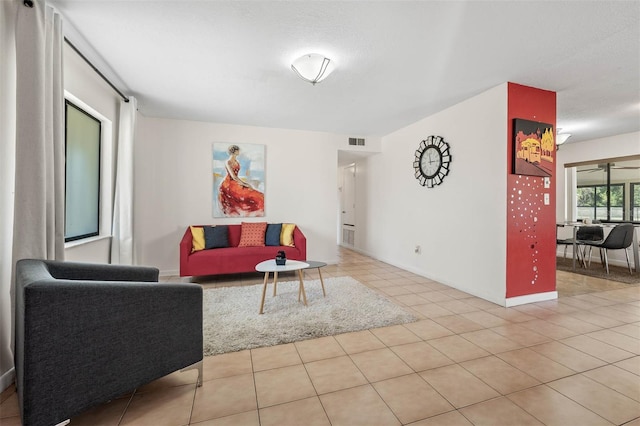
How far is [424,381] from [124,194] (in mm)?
4045

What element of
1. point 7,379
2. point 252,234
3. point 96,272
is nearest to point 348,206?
point 252,234

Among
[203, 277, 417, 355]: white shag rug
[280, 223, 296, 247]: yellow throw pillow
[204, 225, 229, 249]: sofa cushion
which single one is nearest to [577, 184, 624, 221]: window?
[203, 277, 417, 355]: white shag rug

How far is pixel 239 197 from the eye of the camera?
5215mm

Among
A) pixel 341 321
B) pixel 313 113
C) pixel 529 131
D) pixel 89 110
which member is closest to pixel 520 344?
pixel 341 321

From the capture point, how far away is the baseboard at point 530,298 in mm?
3377

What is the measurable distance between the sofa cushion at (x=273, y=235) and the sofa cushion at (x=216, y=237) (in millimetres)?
686

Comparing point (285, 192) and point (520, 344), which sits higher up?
point (285, 192)

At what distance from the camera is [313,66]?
9.09 ft

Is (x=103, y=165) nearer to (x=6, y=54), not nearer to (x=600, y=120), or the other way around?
(x=6, y=54)

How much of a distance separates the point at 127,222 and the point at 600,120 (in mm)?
7509

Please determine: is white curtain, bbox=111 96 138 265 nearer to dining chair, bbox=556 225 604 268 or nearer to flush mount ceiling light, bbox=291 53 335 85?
flush mount ceiling light, bbox=291 53 335 85

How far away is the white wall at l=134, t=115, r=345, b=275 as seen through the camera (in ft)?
15.8

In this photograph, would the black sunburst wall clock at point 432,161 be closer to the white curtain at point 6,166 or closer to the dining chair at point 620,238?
the dining chair at point 620,238

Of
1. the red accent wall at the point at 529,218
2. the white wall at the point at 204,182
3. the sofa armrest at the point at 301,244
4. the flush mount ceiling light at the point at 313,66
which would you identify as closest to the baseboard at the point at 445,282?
the red accent wall at the point at 529,218
